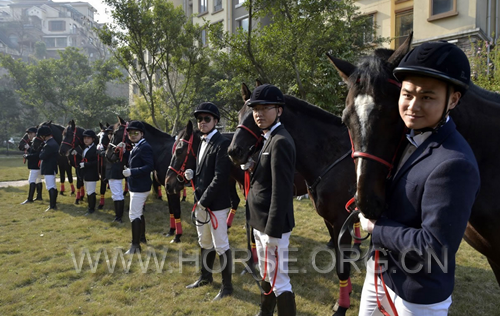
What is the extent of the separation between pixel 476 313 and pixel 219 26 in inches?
411

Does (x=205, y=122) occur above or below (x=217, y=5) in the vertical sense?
below

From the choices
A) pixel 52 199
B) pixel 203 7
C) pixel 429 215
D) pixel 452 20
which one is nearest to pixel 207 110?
pixel 429 215

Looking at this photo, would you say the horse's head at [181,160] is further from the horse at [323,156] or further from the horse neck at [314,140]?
the horse neck at [314,140]

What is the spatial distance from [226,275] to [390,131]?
339 centimetres

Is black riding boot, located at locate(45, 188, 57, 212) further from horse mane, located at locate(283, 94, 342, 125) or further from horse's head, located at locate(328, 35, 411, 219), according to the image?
horse's head, located at locate(328, 35, 411, 219)

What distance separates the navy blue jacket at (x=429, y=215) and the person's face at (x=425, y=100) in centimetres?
10

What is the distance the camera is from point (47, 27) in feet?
308

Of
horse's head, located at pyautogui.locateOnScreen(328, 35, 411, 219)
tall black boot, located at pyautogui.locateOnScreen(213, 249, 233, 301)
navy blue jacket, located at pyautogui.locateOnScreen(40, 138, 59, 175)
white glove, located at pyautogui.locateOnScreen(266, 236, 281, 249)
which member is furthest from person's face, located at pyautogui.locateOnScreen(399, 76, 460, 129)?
navy blue jacket, located at pyautogui.locateOnScreen(40, 138, 59, 175)

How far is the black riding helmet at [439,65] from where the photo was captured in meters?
1.25

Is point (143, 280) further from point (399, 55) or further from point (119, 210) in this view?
point (399, 55)

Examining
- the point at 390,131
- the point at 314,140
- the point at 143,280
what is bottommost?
the point at 143,280

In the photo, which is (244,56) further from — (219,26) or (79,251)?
(79,251)

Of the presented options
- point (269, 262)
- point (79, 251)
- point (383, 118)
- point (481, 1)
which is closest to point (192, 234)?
point (79, 251)

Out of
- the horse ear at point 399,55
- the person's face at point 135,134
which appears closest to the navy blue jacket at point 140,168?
the person's face at point 135,134
